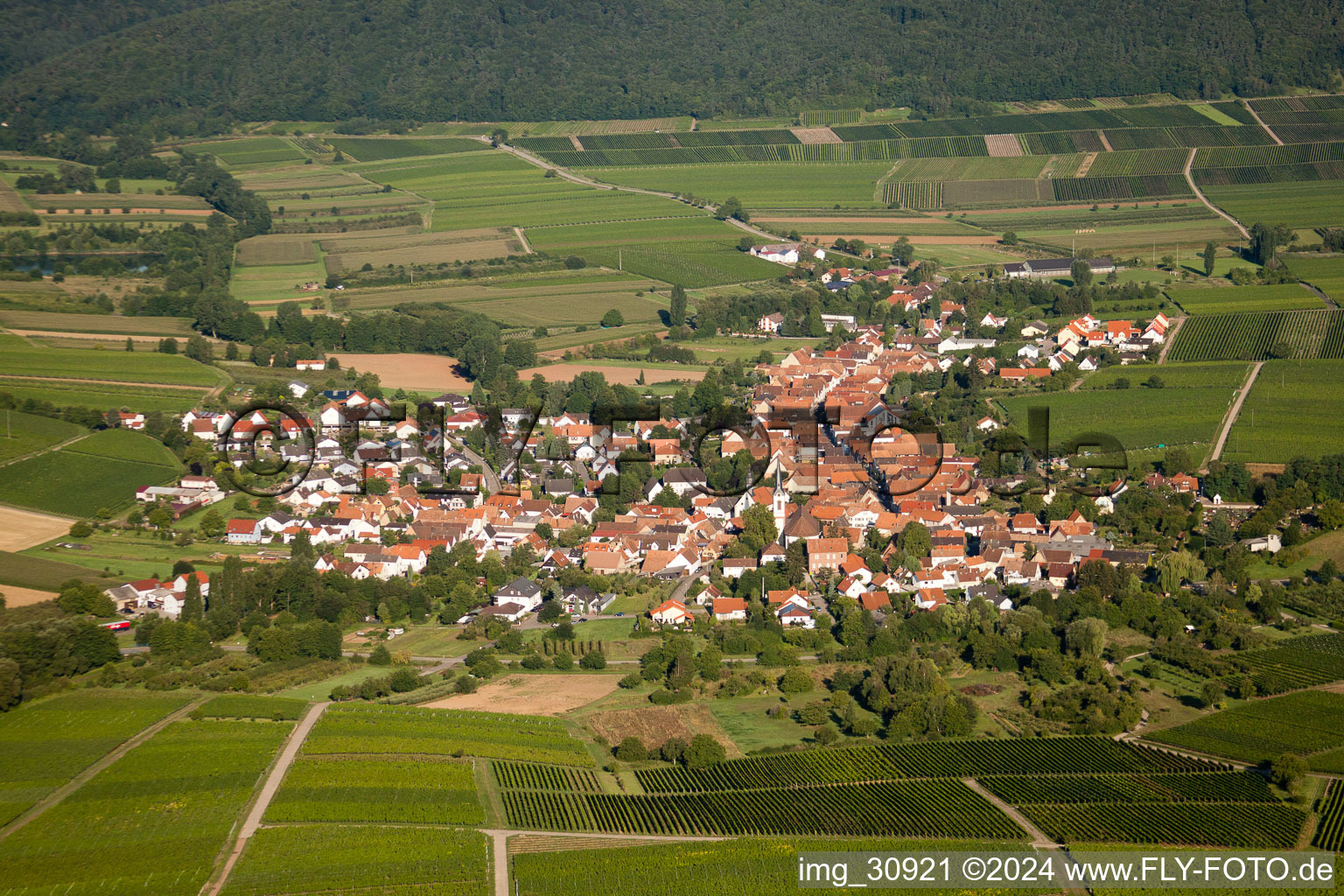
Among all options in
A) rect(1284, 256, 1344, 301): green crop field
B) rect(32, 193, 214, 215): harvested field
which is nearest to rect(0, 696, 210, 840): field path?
rect(1284, 256, 1344, 301): green crop field

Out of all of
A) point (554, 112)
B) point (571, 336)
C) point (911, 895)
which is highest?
point (554, 112)

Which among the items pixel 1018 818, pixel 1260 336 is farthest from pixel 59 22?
pixel 1018 818

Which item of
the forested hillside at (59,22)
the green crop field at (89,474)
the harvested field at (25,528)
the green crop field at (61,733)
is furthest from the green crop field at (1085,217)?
the forested hillside at (59,22)

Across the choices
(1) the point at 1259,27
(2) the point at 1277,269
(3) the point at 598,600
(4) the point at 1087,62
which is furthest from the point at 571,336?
(1) the point at 1259,27

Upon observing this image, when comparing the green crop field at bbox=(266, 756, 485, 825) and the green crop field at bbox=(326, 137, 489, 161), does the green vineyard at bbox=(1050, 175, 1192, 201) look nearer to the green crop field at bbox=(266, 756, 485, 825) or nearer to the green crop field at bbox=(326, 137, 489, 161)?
the green crop field at bbox=(326, 137, 489, 161)

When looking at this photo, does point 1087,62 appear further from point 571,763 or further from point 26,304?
point 571,763

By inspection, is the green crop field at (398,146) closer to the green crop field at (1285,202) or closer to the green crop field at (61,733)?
the green crop field at (1285,202)

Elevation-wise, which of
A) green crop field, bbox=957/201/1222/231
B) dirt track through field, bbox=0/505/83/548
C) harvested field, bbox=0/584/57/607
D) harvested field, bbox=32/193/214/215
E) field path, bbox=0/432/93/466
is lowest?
harvested field, bbox=0/584/57/607
